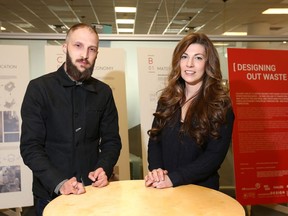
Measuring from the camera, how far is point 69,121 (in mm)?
1670

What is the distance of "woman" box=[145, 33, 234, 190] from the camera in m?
1.61

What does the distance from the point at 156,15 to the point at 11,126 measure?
7018mm

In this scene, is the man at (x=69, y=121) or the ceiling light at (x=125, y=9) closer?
the man at (x=69, y=121)

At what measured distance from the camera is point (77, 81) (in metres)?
1.73

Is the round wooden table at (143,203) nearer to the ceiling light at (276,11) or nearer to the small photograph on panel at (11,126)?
the small photograph on panel at (11,126)

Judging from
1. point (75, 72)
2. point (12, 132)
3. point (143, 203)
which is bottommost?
point (143, 203)

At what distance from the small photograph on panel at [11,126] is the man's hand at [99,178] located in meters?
1.34

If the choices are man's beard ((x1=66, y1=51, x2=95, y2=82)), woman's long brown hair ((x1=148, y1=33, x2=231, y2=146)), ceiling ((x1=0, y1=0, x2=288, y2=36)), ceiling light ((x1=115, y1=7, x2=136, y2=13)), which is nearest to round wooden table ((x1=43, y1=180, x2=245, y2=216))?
woman's long brown hair ((x1=148, y1=33, x2=231, y2=146))

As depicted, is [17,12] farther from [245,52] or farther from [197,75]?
[197,75]

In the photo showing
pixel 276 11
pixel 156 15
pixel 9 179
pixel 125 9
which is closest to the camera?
pixel 9 179

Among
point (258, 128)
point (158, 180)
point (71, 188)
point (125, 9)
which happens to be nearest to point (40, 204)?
point (71, 188)

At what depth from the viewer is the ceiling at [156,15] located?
7.68m

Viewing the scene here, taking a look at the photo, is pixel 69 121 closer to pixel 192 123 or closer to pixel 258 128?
pixel 192 123

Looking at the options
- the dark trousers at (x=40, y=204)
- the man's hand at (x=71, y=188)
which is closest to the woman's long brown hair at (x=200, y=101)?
the man's hand at (x=71, y=188)
